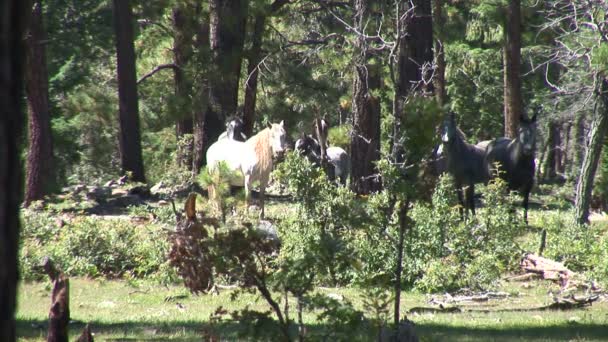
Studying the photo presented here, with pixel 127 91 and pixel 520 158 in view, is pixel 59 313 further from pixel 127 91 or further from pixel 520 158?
pixel 127 91

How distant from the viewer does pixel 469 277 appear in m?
12.0

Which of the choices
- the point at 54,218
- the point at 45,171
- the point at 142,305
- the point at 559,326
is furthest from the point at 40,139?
the point at 559,326

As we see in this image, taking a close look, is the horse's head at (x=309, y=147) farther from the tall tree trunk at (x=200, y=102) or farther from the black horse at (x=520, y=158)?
the black horse at (x=520, y=158)

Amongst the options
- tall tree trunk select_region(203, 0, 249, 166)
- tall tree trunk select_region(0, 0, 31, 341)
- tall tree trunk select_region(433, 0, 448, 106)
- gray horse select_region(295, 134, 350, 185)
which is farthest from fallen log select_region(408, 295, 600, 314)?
tall tree trunk select_region(203, 0, 249, 166)

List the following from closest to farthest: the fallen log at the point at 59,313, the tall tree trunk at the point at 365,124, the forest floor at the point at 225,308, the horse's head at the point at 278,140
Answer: the fallen log at the point at 59,313 → the forest floor at the point at 225,308 → the horse's head at the point at 278,140 → the tall tree trunk at the point at 365,124

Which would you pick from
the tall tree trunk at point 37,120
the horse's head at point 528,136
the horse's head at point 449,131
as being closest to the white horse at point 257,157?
the horse's head at point 449,131

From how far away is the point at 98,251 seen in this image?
14.2 meters

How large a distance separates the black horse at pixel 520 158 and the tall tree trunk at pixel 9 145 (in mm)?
15751

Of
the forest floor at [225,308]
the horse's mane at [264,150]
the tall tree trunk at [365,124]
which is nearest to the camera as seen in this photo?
the forest floor at [225,308]

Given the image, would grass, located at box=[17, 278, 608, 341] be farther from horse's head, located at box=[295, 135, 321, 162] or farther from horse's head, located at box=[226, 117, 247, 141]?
horse's head, located at box=[295, 135, 321, 162]

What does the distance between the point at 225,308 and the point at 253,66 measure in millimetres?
15542

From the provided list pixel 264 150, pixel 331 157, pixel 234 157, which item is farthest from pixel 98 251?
pixel 331 157

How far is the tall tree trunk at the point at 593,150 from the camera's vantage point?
672 inches

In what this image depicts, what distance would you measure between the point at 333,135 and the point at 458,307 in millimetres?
20675
